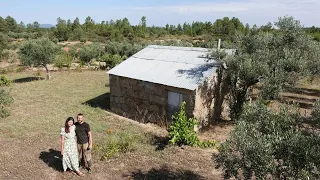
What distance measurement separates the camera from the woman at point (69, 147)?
7.97m

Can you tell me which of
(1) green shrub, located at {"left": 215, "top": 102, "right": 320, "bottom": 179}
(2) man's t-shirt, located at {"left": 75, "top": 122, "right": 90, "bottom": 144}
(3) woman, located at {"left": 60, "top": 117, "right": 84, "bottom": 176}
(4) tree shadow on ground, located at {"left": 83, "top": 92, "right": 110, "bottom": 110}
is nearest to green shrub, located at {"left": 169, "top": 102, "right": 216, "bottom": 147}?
(2) man's t-shirt, located at {"left": 75, "top": 122, "right": 90, "bottom": 144}

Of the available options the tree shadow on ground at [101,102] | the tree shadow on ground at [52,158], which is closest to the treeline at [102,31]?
the tree shadow on ground at [101,102]

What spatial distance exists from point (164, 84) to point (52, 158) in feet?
20.0

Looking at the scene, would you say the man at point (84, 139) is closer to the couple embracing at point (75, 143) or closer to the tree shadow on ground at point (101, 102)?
the couple embracing at point (75, 143)

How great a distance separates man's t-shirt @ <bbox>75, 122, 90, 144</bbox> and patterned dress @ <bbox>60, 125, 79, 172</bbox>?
14 centimetres

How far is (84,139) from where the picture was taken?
27.2 ft

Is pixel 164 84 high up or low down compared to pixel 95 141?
up

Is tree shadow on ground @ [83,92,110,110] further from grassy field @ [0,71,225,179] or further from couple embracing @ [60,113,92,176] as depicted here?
couple embracing @ [60,113,92,176]

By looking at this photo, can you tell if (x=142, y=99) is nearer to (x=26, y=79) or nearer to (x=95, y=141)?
(x=95, y=141)

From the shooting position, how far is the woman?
797 centimetres

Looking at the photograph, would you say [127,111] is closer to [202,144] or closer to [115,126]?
[115,126]

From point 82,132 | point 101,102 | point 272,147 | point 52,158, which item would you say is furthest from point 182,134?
point 101,102

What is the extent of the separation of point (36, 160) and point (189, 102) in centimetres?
689

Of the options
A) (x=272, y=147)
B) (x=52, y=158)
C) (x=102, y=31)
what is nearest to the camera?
(x=272, y=147)
